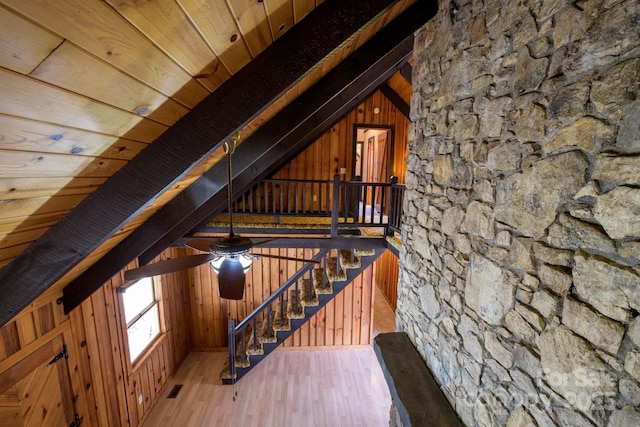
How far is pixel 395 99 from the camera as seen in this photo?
19.6 ft

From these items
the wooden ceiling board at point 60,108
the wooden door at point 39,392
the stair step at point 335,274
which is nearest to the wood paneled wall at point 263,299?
the stair step at point 335,274

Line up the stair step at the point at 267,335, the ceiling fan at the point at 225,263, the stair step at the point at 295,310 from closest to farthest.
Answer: the ceiling fan at the point at 225,263 < the stair step at the point at 295,310 < the stair step at the point at 267,335

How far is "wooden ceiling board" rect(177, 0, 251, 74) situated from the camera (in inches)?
35.4

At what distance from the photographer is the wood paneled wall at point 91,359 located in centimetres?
228

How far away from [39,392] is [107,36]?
3.30 metres

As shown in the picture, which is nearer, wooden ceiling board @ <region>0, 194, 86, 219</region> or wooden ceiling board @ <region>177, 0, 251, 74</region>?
wooden ceiling board @ <region>177, 0, 251, 74</region>

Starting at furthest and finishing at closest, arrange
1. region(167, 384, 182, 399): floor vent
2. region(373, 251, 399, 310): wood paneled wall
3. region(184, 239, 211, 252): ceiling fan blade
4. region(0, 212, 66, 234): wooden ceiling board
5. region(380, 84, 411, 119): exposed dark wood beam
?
region(373, 251, 399, 310): wood paneled wall
region(380, 84, 411, 119): exposed dark wood beam
region(167, 384, 182, 399): floor vent
region(184, 239, 211, 252): ceiling fan blade
region(0, 212, 66, 234): wooden ceiling board

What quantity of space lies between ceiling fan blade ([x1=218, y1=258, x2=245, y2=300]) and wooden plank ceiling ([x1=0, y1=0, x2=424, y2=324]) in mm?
671

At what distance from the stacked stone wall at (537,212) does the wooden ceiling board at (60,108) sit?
169 centimetres

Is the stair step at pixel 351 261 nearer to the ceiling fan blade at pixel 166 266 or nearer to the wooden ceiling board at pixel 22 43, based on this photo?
the ceiling fan blade at pixel 166 266

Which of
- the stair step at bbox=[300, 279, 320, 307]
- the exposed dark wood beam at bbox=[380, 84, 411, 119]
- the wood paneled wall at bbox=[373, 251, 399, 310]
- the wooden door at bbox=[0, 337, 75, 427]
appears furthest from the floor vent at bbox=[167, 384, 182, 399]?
the exposed dark wood beam at bbox=[380, 84, 411, 119]

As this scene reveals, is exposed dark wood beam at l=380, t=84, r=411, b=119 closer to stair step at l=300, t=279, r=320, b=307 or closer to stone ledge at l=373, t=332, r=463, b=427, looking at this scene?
stair step at l=300, t=279, r=320, b=307

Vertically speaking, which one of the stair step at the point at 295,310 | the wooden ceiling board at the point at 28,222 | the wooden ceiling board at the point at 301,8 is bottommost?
the stair step at the point at 295,310

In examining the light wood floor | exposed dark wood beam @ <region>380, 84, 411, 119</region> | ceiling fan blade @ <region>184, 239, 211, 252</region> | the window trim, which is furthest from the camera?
exposed dark wood beam @ <region>380, 84, 411, 119</region>
